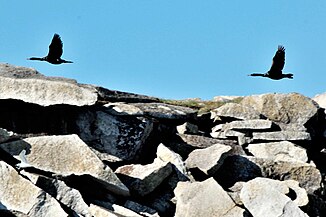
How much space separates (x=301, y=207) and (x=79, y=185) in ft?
21.3

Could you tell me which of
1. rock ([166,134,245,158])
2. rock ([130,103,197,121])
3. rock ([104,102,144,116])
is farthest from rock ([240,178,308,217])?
rock ([130,103,197,121])

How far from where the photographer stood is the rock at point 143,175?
20047 millimetres

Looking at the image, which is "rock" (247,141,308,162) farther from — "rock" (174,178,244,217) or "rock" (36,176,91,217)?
"rock" (36,176,91,217)

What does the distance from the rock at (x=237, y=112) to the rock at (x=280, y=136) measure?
1096 millimetres

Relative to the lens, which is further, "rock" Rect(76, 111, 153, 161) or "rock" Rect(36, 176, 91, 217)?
"rock" Rect(76, 111, 153, 161)

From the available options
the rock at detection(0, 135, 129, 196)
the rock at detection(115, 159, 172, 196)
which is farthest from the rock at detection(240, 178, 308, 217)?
the rock at detection(0, 135, 129, 196)

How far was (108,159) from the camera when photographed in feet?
71.5

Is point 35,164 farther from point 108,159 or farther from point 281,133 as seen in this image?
point 281,133

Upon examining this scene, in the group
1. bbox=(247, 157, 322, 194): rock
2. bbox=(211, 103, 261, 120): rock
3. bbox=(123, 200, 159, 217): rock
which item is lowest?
bbox=(123, 200, 159, 217): rock

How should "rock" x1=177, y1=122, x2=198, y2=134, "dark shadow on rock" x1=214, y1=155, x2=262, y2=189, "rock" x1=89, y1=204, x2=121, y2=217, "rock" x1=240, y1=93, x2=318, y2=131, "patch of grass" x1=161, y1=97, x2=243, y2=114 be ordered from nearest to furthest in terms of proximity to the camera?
"rock" x1=89, y1=204, x2=121, y2=217 < "dark shadow on rock" x1=214, y1=155, x2=262, y2=189 < "rock" x1=177, y1=122, x2=198, y2=134 < "rock" x1=240, y1=93, x2=318, y2=131 < "patch of grass" x1=161, y1=97, x2=243, y2=114

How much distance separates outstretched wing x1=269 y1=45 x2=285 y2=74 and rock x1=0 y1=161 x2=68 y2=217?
10555 mm

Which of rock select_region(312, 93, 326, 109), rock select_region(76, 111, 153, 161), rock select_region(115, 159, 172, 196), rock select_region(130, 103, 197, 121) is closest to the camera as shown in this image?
rock select_region(115, 159, 172, 196)

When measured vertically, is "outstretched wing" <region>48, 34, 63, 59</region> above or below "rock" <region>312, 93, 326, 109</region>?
above

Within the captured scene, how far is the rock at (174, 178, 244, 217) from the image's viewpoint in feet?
62.0
